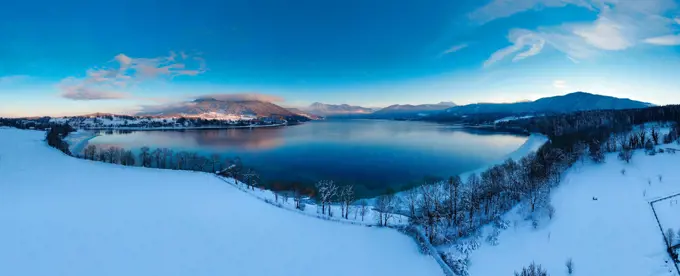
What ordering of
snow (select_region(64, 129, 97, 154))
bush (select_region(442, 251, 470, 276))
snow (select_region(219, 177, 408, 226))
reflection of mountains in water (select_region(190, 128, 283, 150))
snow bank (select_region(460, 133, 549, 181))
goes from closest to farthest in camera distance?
bush (select_region(442, 251, 470, 276)) → snow (select_region(219, 177, 408, 226)) → snow bank (select_region(460, 133, 549, 181)) → snow (select_region(64, 129, 97, 154)) → reflection of mountains in water (select_region(190, 128, 283, 150))

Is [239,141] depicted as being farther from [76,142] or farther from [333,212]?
[333,212]

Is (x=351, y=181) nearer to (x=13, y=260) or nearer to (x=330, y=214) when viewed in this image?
(x=330, y=214)

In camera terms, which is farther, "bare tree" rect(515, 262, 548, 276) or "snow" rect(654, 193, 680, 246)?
"snow" rect(654, 193, 680, 246)

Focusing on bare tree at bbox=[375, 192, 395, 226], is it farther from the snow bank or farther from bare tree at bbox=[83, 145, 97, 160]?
bare tree at bbox=[83, 145, 97, 160]

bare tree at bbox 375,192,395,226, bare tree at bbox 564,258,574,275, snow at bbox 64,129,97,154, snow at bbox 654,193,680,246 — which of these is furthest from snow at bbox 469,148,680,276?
snow at bbox 64,129,97,154

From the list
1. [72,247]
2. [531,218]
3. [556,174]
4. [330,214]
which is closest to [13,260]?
[72,247]

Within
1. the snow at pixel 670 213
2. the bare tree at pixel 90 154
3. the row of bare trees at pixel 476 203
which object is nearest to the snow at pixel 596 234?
the snow at pixel 670 213

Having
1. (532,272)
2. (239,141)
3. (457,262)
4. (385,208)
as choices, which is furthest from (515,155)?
(239,141)
